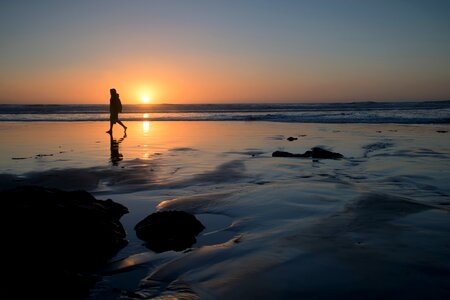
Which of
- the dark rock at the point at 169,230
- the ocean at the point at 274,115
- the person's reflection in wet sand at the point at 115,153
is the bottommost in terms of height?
the dark rock at the point at 169,230

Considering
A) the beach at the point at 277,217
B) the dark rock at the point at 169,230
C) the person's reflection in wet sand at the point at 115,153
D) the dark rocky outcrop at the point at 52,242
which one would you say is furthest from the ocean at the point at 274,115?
the dark rocky outcrop at the point at 52,242

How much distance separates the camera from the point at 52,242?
163 inches

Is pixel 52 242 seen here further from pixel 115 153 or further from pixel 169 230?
pixel 115 153

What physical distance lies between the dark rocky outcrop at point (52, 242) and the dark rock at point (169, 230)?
0.28 m

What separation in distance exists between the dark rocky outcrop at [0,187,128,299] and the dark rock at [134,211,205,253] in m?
0.28

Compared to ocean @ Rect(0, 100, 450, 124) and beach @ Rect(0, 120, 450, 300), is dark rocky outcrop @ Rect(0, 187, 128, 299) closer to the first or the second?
beach @ Rect(0, 120, 450, 300)

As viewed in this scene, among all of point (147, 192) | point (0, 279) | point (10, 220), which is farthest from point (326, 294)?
point (147, 192)

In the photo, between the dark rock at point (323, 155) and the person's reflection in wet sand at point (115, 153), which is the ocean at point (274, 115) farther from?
the dark rock at point (323, 155)

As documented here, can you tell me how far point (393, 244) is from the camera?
14.1ft

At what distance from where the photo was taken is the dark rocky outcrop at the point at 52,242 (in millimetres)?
3234

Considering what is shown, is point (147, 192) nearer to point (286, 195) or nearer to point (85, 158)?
point (286, 195)

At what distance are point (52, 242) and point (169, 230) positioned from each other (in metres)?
1.30

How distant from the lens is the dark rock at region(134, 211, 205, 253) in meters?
4.57

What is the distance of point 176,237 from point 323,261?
1.76 meters
